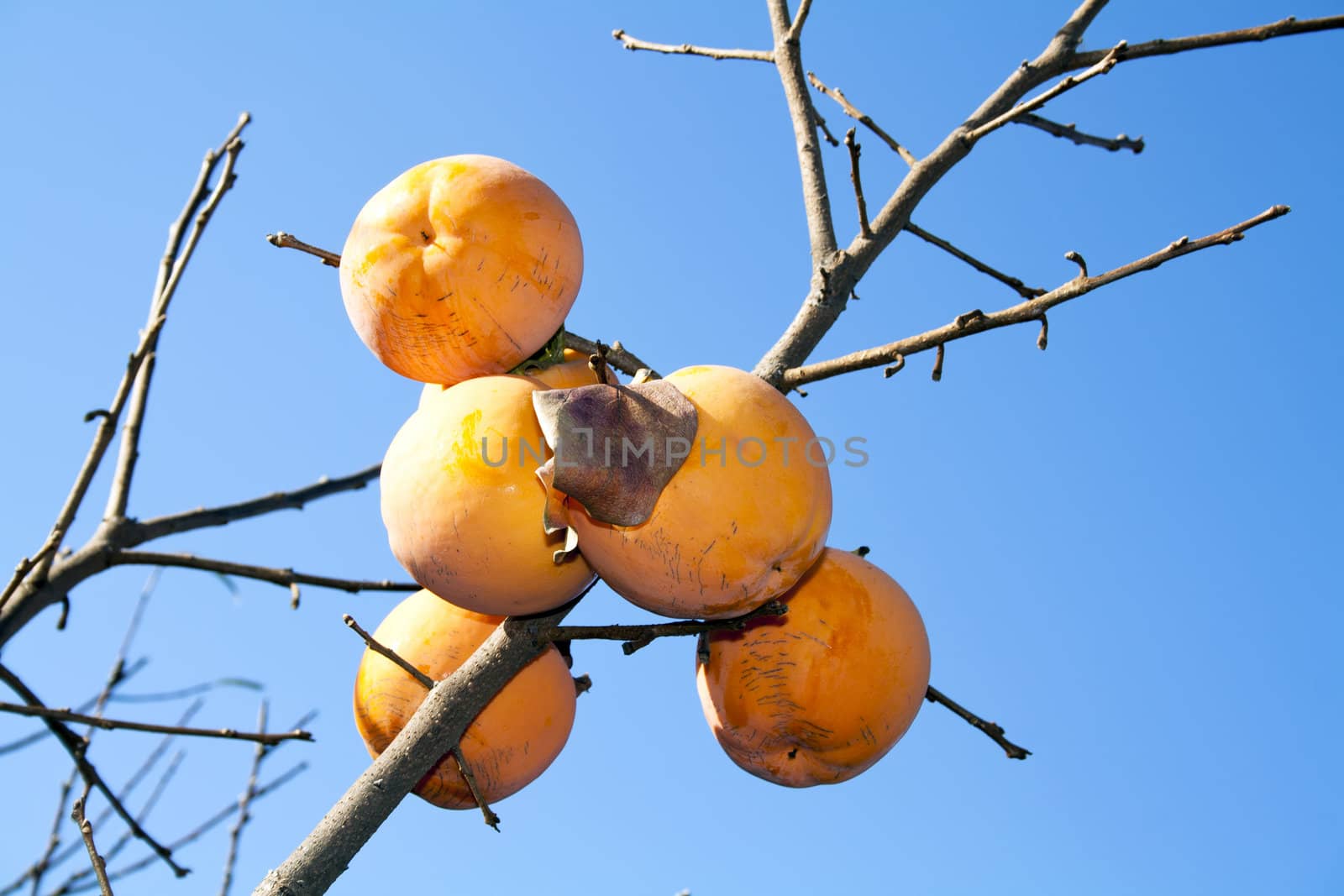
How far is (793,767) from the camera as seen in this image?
7.70 feet

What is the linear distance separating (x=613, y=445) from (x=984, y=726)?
118 cm

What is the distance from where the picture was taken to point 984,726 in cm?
234

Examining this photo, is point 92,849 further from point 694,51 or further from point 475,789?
point 694,51

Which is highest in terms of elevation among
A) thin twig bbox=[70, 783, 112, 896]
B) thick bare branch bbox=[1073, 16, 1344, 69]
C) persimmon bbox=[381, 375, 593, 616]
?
thick bare branch bbox=[1073, 16, 1344, 69]

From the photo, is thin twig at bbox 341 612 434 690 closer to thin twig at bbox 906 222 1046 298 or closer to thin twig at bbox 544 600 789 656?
thin twig at bbox 544 600 789 656

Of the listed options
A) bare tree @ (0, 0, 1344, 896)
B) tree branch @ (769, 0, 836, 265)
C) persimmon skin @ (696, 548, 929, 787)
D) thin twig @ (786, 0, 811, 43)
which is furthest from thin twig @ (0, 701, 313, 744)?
thin twig @ (786, 0, 811, 43)

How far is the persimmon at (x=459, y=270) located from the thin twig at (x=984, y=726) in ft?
3.68

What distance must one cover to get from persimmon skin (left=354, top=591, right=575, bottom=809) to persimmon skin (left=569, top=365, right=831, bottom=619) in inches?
24.6

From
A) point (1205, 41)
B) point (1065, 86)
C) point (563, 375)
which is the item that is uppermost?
point (1205, 41)

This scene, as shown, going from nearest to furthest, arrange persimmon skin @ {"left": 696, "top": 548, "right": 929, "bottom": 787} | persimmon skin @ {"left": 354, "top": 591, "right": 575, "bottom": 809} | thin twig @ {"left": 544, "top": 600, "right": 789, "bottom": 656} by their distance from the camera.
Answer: thin twig @ {"left": 544, "top": 600, "right": 789, "bottom": 656} < persimmon skin @ {"left": 696, "top": 548, "right": 929, "bottom": 787} < persimmon skin @ {"left": 354, "top": 591, "right": 575, "bottom": 809}

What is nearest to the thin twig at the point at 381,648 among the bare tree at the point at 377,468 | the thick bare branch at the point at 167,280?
the bare tree at the point at 377,468

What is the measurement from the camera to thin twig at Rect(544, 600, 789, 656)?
1.89 meters

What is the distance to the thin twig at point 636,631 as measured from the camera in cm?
189

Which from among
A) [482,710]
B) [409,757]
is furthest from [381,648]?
[482,710]
